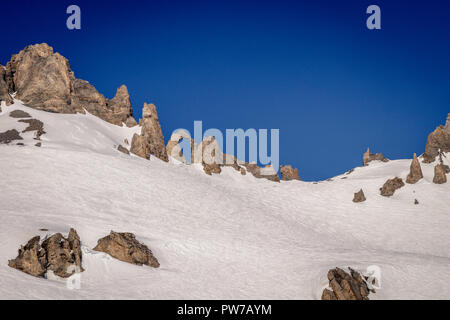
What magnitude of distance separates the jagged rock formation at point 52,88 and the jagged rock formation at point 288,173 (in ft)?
118

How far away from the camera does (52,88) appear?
86.8 metres

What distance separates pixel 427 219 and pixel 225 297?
1445 inches

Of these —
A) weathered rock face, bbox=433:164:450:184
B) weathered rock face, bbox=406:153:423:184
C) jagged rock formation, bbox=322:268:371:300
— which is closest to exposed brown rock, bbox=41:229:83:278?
jagged rock formation, bbox=322:268:371:300

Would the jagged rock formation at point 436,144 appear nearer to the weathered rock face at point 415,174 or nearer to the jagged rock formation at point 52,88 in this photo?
the weathered rock face at point 415,174

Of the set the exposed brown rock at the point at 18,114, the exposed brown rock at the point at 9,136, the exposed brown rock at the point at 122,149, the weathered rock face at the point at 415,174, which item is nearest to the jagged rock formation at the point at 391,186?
the weathered rock face at the point at 415,174

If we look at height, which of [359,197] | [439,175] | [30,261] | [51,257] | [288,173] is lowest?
[30,261]

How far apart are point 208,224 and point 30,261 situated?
72.4 ft

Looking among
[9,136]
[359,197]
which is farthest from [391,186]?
[9,136]

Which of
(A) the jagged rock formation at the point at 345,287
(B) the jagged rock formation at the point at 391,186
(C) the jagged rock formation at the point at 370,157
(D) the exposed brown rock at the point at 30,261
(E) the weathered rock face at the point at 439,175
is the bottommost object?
(A) the jagged rock formation at the point at 345,287

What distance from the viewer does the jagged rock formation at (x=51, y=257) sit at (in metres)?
25.3

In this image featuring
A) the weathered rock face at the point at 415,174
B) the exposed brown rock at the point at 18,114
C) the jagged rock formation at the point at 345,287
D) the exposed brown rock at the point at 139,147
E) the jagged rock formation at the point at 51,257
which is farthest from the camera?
the exposed brown rock at the point at 139,147

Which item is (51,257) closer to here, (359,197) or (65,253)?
(65,253)
